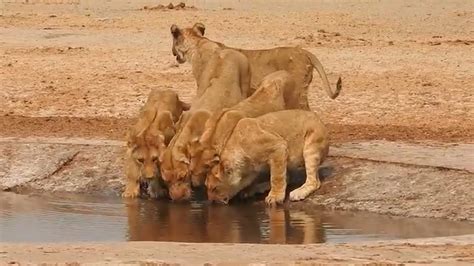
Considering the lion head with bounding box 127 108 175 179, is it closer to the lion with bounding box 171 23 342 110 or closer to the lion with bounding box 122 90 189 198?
the lion with bounding box 122 90 189 198

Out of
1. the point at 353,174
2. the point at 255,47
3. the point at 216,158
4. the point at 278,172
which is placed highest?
the point at 216,158

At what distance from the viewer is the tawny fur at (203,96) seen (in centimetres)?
1148

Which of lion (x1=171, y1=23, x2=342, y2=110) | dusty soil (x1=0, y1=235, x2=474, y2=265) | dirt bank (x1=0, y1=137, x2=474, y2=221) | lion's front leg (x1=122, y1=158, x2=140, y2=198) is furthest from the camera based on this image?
lion (x1=171, y1=23, x2=342, y2=110)

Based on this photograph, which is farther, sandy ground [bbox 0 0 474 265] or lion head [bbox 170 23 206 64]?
lion head [bbox 170 23 206 64]

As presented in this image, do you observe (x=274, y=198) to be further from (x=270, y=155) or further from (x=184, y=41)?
(x=184, y=41)

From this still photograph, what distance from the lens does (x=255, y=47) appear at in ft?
69.6

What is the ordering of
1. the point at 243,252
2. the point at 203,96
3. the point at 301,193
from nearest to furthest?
1. the point at 243,252
2. the point at 301,193
3. the point at 203,96

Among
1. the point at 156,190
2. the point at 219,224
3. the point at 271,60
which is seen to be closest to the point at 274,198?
the point at 219,224

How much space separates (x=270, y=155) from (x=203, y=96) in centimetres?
106

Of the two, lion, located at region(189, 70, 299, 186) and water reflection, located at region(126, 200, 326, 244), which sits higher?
lion, located at region(189, 70, 299, 186)

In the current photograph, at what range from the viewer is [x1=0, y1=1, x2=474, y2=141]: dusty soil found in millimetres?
15852

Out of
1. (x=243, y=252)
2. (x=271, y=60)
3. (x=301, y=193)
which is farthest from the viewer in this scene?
(x=271, y=60)

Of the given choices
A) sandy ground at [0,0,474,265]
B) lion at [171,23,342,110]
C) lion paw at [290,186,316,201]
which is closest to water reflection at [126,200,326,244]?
lion paw at [290,186,316,201]

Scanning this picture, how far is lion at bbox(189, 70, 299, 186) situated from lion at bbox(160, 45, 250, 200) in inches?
2.8
